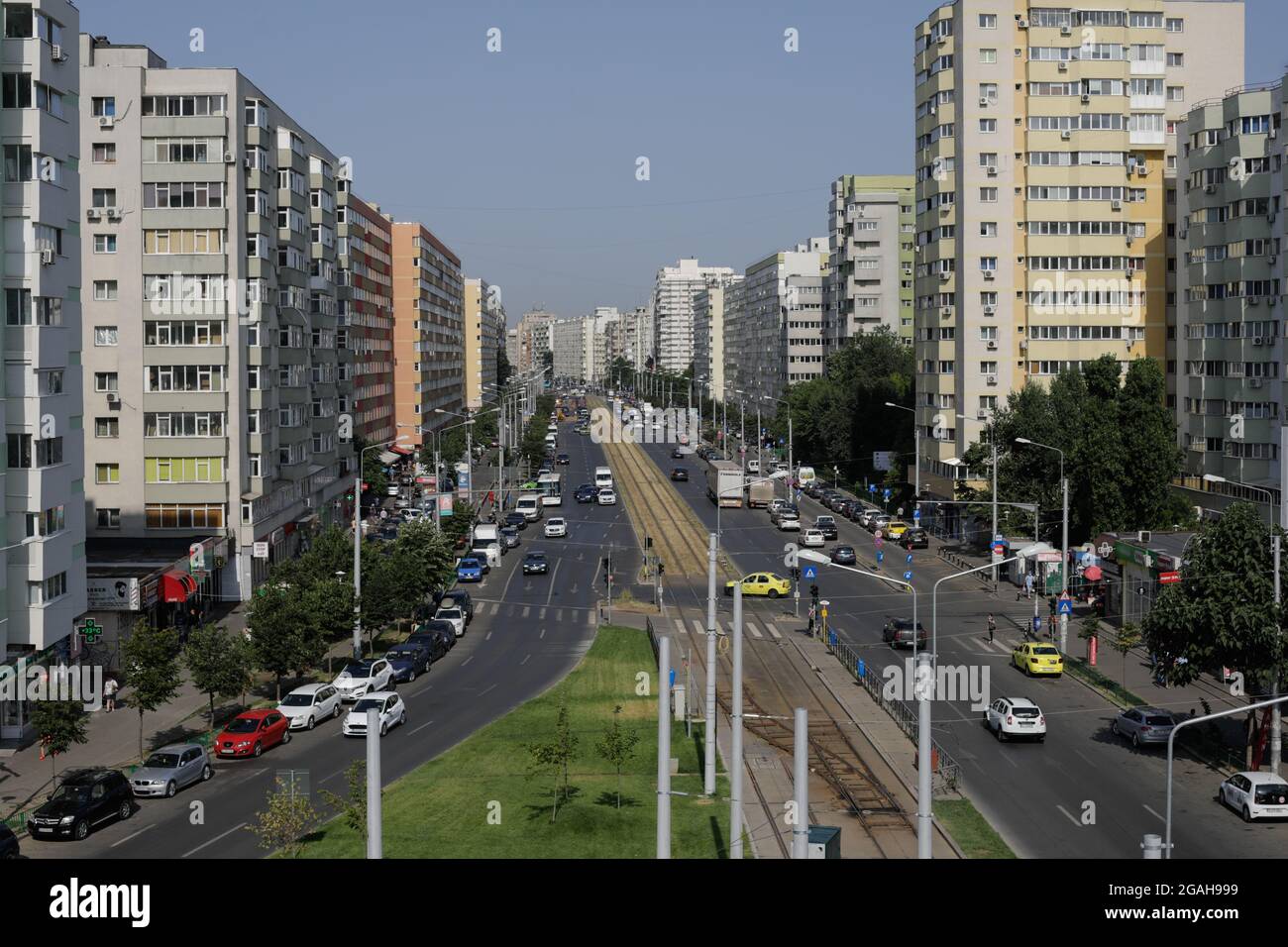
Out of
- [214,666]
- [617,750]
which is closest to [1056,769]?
[617,750]

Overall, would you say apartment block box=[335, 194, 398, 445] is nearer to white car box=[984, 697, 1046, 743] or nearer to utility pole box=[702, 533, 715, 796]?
white car box=[984, 697, 1046, 743]

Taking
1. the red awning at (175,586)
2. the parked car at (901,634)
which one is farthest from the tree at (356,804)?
the parked car at (901,634)

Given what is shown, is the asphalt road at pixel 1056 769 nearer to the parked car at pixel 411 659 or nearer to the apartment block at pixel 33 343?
the parked car at pixel 411 659

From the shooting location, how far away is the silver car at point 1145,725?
121 feet

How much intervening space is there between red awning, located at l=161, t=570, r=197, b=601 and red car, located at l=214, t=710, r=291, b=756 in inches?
562

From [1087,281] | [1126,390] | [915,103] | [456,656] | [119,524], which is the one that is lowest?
[456,656]

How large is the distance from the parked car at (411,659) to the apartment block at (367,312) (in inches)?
1672

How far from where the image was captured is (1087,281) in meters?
83.6

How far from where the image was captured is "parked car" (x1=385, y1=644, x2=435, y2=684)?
47.8m

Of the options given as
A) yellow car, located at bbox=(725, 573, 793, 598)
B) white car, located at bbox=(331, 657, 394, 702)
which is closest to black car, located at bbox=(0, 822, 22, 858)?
white car, located at bbox=(331, 657, 394, 702)

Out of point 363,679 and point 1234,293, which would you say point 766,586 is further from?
point 1234,293
